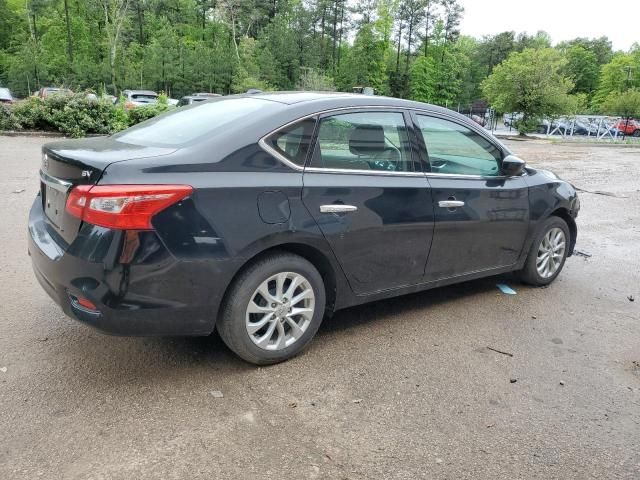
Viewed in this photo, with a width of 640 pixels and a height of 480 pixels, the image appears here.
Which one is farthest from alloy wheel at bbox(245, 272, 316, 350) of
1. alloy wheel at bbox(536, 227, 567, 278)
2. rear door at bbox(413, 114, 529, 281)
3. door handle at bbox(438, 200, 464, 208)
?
alloy wheel at bbox(536, 227, 567, 278)

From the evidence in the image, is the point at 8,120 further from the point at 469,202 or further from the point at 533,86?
the point at 533,86

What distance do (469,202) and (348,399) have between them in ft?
6.22

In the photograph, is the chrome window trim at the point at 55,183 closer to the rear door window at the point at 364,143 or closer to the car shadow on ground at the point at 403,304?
the rear door window at the point at 364,143

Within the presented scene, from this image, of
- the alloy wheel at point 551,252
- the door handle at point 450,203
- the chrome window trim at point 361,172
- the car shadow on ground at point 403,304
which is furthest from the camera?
the alloy wheel at point 551,252

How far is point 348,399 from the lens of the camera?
9.93ft

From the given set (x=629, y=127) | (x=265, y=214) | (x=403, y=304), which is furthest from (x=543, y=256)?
(x=629, y=127)

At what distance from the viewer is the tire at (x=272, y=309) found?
309 cm

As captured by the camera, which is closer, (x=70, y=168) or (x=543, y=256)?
(x=70, y=168)

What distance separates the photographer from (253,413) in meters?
2.85

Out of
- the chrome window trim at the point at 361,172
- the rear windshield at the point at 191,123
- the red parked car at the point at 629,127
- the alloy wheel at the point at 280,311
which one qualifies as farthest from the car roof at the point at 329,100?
the red parked car at the point at 629,127

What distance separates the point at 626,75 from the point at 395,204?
73075 millimetres

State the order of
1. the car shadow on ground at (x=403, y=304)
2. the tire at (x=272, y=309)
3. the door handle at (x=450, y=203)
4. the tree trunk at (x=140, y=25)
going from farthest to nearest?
the tree trunk at (x=140, y=25) → the car shadow on ground at (x=403, y=304) → the door handle at (x=450, y=203) → the tire at (x=272, y=309)

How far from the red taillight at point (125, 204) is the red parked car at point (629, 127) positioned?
45.8 m

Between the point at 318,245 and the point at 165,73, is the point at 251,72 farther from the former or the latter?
the point at 318,245
